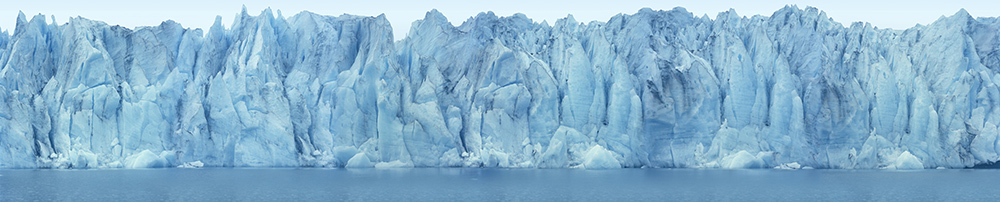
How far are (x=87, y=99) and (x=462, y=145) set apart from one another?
19.0m

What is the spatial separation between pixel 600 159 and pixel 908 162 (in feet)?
50.7

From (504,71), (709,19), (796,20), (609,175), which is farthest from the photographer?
(709,19)

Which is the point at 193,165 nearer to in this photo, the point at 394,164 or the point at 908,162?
the point at 394,164

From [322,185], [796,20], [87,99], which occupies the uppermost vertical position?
[796,20]

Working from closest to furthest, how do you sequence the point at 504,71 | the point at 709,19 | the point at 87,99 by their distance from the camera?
the point at 87,99 → the point at 504,71 → the point at 709,19

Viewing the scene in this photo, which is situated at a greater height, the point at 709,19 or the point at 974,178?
the point at 709,19

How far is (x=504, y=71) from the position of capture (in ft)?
194

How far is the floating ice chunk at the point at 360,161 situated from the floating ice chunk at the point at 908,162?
26787 millimetres

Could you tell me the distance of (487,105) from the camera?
5834cm

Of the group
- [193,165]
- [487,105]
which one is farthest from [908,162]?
[193,165]

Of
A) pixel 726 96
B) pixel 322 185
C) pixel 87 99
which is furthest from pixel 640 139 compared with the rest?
pixel 87 99

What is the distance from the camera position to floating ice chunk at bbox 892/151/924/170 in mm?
55375

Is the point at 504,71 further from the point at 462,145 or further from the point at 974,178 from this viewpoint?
the point at 974,178

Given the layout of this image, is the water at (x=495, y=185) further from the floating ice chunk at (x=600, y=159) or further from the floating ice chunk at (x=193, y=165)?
the floating ice chunk at (x=193, y=165)
